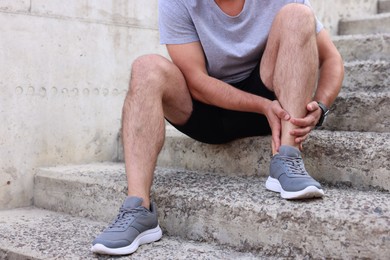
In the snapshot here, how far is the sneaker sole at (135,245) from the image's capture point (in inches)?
69.2

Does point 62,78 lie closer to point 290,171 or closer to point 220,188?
point 220,188

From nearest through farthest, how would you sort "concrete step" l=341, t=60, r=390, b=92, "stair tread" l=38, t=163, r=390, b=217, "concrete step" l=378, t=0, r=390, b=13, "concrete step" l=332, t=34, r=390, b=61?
"stair tread" l=38, t=163, r=390, b=217 < "concrete step" l=341, t=60, r=390, b=92 < "concrete step" l=332, t=34, r=390, b=61 < "concrete step" l=378, t=0, r=390, b=13

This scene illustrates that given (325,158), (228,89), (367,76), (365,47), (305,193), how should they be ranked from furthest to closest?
(365,47)
(367,76)
(228,89)
(325,158)
(305,193)

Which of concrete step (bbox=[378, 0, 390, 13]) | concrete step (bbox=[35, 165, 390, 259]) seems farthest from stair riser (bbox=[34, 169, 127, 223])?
concrete step (bbox=[378, 0, 390, 13])

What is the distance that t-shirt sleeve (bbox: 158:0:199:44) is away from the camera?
2.21m

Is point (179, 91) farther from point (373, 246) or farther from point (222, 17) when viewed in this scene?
point (373, 246)

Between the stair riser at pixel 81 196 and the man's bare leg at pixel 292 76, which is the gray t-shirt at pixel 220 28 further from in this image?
→ the stair riser at pixel 81 196

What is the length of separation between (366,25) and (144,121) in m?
2.12

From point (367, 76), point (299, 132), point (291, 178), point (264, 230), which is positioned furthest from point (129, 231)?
point (367, 76)

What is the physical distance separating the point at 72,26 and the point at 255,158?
122 centimetres

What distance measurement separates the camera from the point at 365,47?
2.94m

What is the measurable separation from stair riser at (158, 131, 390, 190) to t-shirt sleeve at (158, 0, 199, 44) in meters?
0.51

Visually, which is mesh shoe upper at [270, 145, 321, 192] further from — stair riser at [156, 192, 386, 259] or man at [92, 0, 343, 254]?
stair riser at [156, 192, 386, 259]

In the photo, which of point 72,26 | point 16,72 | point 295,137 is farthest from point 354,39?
point 16,72
